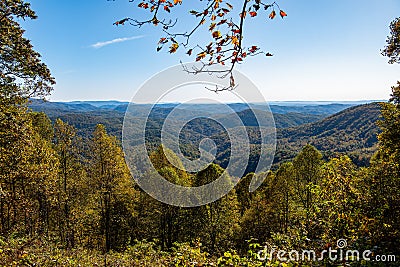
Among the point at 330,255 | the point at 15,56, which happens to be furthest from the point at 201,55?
the point at 15,56

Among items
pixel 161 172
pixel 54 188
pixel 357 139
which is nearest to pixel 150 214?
pixel 161 172

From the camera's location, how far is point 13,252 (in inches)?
325

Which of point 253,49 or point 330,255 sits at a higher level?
point 253,49

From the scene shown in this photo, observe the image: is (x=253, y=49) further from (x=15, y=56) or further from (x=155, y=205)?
(x=155, y=205)

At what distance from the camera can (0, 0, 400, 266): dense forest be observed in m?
6.13

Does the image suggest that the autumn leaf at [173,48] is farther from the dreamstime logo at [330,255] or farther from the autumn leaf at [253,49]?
the dreamstime logo at [330,255]

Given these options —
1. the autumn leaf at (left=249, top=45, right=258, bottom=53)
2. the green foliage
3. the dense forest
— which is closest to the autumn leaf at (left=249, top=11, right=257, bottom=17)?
the autumn leaf at (left=249, top=45, right=258, bottom=53)

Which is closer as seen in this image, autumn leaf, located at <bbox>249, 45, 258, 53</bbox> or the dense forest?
autumn leaf, located at <bbox>249, 45, 258, 53</bbox>

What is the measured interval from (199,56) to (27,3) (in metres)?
10.2

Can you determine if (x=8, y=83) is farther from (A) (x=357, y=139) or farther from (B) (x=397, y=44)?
(A) (x=357, y=139)

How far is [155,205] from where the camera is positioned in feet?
71.8

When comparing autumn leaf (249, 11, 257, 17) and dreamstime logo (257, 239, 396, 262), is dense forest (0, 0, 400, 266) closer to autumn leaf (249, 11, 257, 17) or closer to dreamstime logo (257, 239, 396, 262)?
dreamstime logo (257, 239, 396, 262)

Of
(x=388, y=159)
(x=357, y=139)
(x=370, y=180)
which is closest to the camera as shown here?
(x=370, y=180)

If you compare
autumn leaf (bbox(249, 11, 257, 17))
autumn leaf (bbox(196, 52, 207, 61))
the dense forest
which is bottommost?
the dense forest
